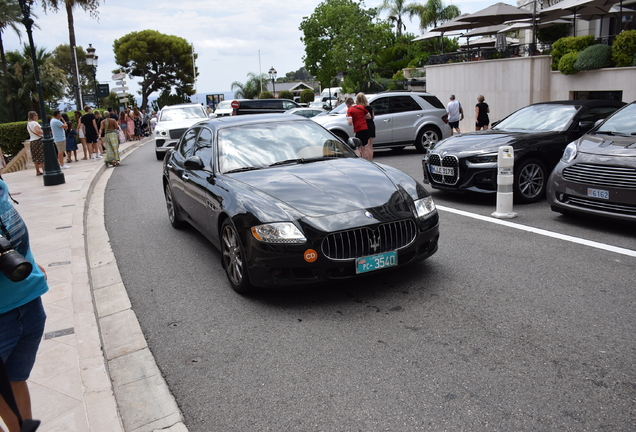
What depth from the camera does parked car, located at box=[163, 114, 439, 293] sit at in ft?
15.7

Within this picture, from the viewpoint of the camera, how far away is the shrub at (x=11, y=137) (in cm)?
2491

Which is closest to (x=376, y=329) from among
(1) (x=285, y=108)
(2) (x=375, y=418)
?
(2) (x=375, y=418)

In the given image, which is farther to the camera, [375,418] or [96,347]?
[96,347]

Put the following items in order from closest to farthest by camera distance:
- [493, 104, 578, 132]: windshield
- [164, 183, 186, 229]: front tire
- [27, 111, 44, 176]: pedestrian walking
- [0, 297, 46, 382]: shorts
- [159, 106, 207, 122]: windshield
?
[0, 297, 46, 382]: shorts < [164, 183, 186, 229]: front tire < [493, 104, 578, 132]: windshield < [27, 111, 44, 176]: pedestrian walking < [159, 106, 207, 122]: windshield

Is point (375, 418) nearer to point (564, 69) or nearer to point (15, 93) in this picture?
point (564, 69)

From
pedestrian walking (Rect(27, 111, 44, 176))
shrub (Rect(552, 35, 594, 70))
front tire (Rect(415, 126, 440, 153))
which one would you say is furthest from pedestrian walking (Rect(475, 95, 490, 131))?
pedestrian walking (Rect(27, 111, 44, 176))

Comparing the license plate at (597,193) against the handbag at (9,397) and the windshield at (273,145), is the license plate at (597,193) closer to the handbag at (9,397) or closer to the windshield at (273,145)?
the windshield at (273,145)

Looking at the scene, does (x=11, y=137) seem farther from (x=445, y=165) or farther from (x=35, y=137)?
(x=445, y=165)

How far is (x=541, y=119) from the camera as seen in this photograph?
9594 millimetres

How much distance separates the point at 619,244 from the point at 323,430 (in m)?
4.67

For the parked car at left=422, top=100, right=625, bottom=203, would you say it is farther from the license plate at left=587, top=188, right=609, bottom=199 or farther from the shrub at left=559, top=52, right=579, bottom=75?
the shrub at left=559, top=52, right=579, bottom=75

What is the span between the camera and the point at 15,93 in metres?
39.6

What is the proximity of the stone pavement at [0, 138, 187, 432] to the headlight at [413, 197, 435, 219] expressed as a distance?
103 inches

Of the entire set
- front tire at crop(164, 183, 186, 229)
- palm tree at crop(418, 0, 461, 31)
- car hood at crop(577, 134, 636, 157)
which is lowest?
front tire at crop(164, 183, 186, 229)
